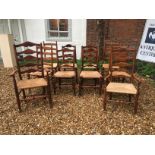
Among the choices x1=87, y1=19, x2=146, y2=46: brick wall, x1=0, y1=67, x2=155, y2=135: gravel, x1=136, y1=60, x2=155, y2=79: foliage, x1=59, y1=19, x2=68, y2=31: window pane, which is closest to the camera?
x1=0, y1=67, x2=155, y2=135: gravel

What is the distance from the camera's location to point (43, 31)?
6.41 meters

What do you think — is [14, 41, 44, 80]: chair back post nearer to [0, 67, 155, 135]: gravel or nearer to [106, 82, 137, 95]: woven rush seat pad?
[0, 67, 155, 135]: gravel

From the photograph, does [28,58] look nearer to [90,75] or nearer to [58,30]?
[90,75]

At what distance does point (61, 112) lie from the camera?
9.66 ft

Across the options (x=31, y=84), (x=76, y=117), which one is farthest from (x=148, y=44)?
(x=31, y=84)

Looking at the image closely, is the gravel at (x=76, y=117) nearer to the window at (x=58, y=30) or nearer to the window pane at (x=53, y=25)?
the window at (x=58, y=30)

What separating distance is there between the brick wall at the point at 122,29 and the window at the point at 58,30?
3.09 feet

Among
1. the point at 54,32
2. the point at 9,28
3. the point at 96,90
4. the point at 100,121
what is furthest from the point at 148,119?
the point at 9,28

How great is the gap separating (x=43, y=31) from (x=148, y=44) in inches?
149

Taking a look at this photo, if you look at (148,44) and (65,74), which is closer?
(65,74)

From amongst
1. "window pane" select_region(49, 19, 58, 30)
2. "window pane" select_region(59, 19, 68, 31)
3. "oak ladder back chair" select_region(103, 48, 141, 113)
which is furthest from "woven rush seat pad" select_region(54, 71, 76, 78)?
"window pane" select_region(49, 19, 58, 30)

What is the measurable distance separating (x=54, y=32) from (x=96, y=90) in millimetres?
3678

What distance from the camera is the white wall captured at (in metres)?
6.17

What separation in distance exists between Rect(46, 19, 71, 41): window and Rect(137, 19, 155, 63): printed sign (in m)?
2.71
